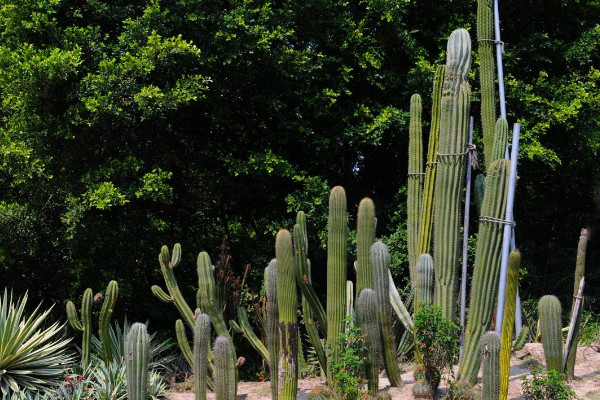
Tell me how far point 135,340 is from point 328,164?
20.9 feet

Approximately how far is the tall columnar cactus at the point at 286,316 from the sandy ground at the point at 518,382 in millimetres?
958

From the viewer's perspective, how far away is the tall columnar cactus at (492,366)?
558cm

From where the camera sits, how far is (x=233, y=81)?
10.8 m

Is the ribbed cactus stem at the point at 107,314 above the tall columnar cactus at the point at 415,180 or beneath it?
beneath

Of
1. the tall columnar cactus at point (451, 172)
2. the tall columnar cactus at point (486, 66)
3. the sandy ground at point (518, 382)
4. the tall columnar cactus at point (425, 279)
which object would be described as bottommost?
the sandy ground at point (518, 382)

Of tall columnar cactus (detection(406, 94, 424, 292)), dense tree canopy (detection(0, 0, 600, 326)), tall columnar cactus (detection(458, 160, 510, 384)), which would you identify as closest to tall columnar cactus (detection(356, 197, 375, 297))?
tall columnar cactus (detection(406, 94, 424, 292))

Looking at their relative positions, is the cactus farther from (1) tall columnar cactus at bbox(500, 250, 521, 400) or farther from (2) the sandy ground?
(1) tall columnar cactus at bbox(500, 250, 521, 400)

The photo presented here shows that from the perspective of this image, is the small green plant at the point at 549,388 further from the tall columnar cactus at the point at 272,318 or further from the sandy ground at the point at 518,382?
the tall columnar cactus at the point at 272,318

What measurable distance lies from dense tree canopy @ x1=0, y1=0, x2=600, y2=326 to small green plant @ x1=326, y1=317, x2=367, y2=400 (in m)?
3.92

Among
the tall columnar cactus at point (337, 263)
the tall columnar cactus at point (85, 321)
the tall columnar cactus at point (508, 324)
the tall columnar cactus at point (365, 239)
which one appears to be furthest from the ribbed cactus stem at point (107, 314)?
the tall columnar cactus at point (508, 324)

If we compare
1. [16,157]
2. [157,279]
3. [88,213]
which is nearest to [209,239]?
[157,279]

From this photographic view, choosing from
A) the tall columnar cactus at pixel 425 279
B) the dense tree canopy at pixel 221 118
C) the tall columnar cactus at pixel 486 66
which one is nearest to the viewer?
the tall columnar cactus at pixel 425 279

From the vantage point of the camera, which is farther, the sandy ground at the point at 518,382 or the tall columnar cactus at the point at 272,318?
the sandy ground at the point at 518,382

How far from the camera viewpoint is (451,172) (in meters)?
6.74
